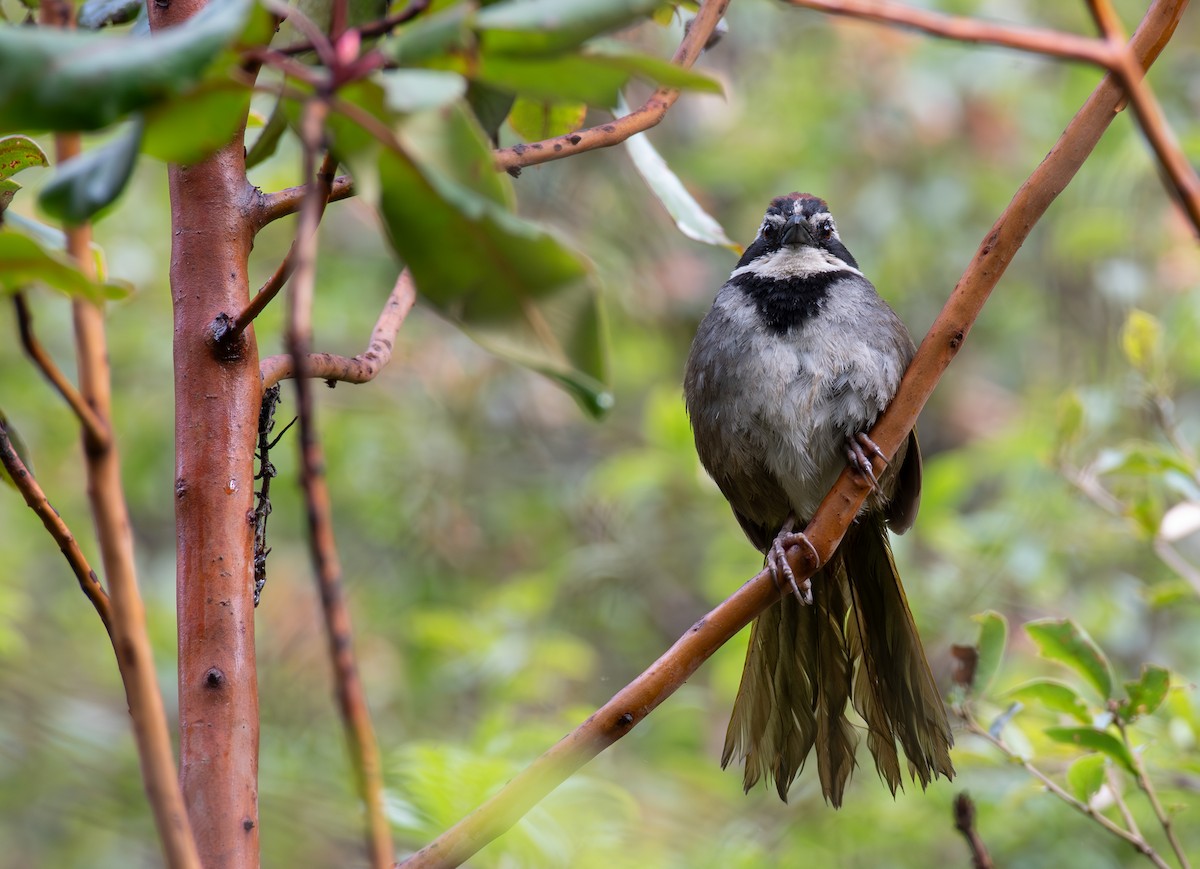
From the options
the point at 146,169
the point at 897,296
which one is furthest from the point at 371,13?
the point at 146,169

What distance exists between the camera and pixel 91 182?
2.80 feet

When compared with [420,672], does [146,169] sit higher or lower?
higher

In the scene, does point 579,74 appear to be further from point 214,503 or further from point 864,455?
point 864,455

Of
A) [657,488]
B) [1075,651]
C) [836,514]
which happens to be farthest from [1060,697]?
[657,488]

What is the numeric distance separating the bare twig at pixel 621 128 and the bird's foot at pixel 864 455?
0.54m

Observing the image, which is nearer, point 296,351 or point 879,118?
point 296,351

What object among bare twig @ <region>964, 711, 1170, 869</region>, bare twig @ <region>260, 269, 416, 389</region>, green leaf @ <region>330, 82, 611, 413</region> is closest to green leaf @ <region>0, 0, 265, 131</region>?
green leaf @ <region>330, 82, 611, 413</region>

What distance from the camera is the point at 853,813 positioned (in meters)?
3.34

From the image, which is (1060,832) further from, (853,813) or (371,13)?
(371,13)

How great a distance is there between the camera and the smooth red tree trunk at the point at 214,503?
1128mm

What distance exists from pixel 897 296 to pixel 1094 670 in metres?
3.41

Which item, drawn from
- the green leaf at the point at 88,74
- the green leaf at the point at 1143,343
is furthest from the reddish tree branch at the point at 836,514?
the green leaf at the point at 1143,343

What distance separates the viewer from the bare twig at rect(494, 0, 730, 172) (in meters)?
1.42

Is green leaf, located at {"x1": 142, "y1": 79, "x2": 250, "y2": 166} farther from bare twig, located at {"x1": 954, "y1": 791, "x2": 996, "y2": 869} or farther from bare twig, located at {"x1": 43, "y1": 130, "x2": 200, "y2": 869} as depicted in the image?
bare twig, located at {"x1": 954, "y1": 791, "x2": 996, "y2": 869}
